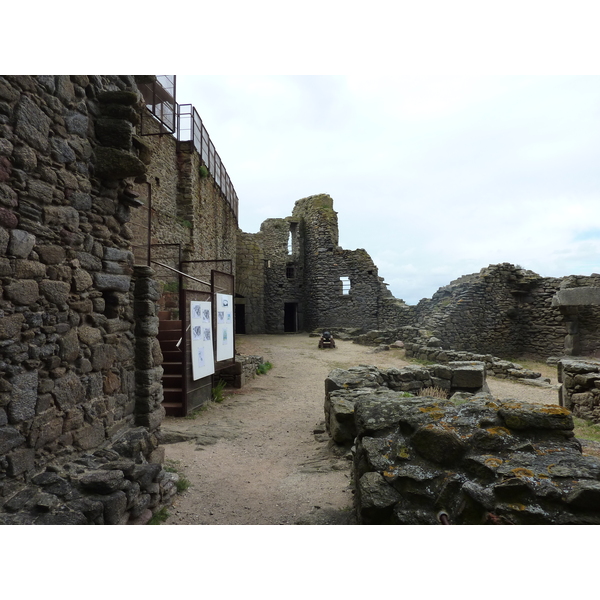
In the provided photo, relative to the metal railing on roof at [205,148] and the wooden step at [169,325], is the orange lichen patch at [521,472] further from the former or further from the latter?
the metal railing on roof at [205,148]

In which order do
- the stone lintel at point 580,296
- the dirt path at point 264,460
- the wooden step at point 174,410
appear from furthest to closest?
the stone lintel at point 580,296, the wooden step at point 174,410, the dirt path at point 264,460

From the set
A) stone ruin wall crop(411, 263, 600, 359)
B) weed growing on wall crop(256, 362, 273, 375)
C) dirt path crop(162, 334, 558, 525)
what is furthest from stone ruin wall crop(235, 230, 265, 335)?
dirt path crop(162, 334, 558, 525)

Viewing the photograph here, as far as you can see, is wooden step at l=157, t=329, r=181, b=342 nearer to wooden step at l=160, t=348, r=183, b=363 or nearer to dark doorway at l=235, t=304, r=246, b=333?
wooden step at l=160, t=348, r=183, b=363

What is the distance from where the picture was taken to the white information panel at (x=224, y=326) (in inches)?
329

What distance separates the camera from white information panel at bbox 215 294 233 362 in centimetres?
837

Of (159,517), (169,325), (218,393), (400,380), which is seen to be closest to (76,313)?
(159,517)

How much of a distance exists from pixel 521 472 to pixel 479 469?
0.83 ft

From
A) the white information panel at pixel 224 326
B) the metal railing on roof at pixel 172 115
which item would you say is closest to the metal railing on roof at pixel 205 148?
the metal railing on roof at pixel 172 115

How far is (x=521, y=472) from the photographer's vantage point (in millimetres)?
2441

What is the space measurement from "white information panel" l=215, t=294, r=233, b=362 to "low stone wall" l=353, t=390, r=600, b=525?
5487mm

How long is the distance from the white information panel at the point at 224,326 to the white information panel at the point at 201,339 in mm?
436

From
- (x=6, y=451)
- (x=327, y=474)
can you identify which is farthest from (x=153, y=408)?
(x=327, y=474)

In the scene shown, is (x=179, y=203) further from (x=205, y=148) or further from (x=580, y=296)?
(x=580, y=296)

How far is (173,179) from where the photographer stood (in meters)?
12.4
